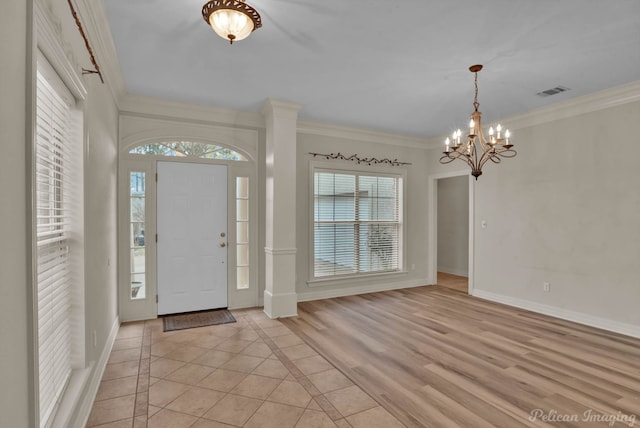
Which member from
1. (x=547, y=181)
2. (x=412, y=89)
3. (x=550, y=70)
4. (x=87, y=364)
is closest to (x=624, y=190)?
(x=547, y=181)

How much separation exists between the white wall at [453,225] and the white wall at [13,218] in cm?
745

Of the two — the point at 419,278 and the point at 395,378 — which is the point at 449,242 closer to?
the point at 419,278

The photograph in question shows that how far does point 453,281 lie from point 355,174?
3164 mm

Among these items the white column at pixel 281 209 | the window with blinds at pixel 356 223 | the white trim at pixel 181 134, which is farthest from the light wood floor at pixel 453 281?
the white trim at pixel 181 134

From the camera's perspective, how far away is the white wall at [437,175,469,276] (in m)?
7.50

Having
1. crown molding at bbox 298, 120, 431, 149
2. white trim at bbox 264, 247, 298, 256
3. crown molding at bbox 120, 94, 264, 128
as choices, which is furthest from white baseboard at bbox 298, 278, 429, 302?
crown molding at bbox 120, 94, 264, 128

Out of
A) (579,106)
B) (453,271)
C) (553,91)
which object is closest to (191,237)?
(553,91)

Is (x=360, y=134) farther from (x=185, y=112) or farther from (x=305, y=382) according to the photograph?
(x=305, y=382)

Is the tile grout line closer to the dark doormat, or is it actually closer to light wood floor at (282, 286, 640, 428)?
light wood floor at (282, 286, 640, 428)

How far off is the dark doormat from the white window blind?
188cm

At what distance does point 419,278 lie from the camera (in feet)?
20.7

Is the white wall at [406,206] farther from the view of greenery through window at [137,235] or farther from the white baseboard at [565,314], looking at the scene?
the view of greenery through window at [137,235]

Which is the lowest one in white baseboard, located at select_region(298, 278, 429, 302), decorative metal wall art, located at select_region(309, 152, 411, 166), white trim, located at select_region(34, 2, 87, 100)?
white baseboard, located at select_region(298, 278, 429, 302)

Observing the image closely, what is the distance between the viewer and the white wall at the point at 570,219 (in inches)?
150
